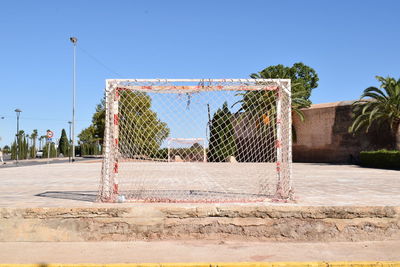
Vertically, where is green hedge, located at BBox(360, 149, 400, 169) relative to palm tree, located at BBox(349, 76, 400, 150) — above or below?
below

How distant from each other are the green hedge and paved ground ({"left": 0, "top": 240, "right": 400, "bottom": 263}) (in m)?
16.6

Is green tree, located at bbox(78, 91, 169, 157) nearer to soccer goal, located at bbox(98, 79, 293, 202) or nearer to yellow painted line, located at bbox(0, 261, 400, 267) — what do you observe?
soccer goal, located at bbox(98, 79, 293, 202)

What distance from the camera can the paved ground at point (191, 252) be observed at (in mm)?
4172

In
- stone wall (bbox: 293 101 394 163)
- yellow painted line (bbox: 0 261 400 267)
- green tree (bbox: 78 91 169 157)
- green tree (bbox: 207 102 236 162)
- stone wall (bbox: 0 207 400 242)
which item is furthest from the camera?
stone wall (bbox: 293 101 394 163)

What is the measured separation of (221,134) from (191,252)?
467 cm

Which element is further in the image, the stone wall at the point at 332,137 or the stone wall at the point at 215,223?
the stone wall at the point at 332,137

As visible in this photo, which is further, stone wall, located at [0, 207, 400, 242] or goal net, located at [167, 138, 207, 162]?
goal net, located at [167, 138, 207, 162]

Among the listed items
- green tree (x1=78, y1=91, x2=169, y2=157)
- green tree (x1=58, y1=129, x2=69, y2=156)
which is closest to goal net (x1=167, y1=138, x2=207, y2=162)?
green tree (x1=78, y1=91, x2=169, y2=157)

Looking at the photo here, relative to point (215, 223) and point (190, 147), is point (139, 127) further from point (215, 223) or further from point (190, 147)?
point (215, 223)

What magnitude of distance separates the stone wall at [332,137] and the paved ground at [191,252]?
21.4m

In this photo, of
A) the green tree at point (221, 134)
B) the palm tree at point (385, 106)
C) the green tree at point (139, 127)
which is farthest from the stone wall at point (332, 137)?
the green tree at point (139, 127)

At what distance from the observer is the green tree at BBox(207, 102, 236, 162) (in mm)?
7789

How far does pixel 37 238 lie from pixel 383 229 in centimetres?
484

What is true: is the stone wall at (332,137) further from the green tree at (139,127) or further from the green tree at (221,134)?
the green tree at (139,127)
